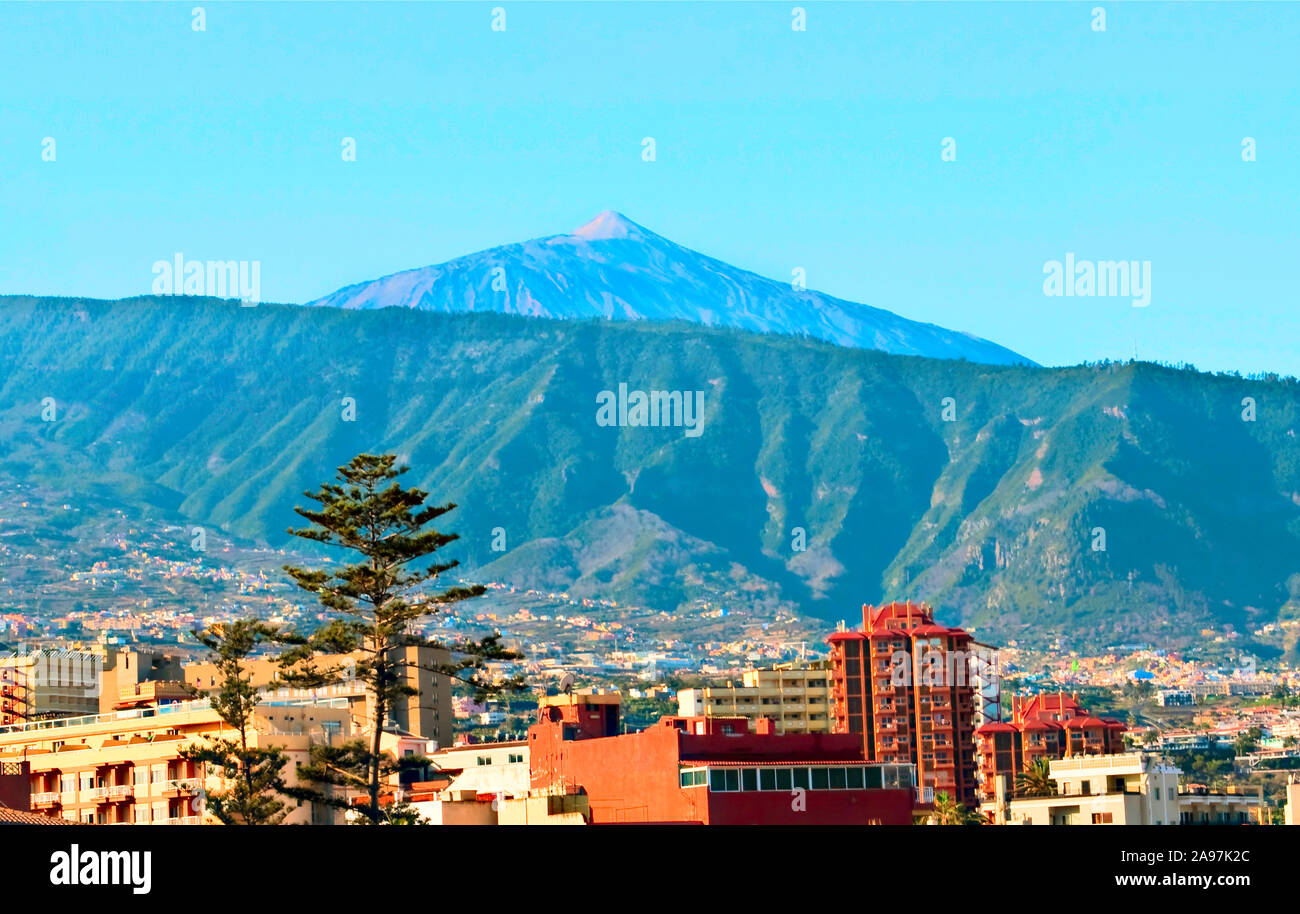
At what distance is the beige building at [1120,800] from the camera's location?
8344 cm

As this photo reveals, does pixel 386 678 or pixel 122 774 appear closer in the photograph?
pixel 386 678

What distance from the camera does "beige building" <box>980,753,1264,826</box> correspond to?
83.4m

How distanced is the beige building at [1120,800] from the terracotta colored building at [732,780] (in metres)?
9.53

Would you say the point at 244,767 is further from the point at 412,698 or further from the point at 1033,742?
the point at 1033,742

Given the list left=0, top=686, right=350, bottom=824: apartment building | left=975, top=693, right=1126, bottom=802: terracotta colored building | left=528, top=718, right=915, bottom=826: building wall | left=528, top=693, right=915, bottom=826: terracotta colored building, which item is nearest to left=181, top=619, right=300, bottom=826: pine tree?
left=0, top=686, right=350, bottom=824: apartment building

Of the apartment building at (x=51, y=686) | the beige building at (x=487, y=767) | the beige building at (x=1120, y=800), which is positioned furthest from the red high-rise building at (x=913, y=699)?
the beige building at (x=1120, y=800)

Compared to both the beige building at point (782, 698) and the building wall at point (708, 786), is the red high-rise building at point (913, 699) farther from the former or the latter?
the building wall at point (708, 786)

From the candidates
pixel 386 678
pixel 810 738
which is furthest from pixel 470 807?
pixel 810 738
